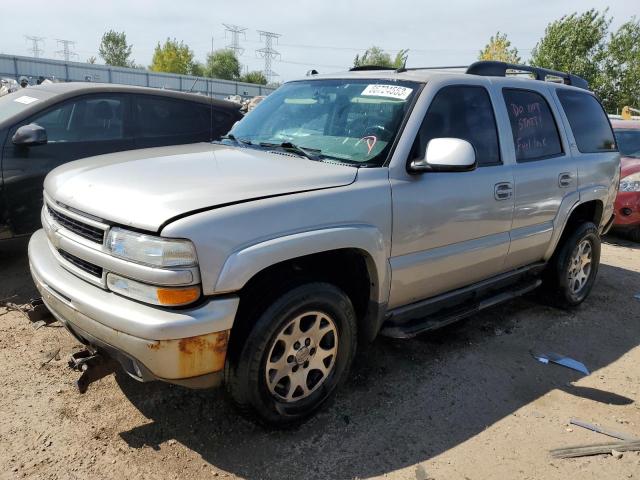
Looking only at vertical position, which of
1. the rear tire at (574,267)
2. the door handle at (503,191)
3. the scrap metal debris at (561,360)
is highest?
the door handle at (503,191)

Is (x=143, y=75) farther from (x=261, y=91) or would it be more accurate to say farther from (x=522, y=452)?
(x=522, y=452)

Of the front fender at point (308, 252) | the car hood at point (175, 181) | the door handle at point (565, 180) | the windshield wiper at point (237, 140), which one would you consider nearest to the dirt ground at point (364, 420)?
the front fender at point (308, 252)

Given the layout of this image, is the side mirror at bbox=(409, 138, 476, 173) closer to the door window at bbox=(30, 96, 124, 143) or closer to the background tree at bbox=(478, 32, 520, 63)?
the door window at bbox=(30, 96, 124, 143)

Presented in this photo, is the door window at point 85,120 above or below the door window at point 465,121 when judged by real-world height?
below

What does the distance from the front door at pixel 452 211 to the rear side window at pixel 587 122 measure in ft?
4.23

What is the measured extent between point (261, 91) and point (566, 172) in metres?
45.1

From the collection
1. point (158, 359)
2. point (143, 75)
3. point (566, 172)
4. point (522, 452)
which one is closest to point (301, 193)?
point (158, 359)

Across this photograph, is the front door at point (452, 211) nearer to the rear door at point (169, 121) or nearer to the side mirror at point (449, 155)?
the side mirror at point (449, 155)

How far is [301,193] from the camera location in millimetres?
2615

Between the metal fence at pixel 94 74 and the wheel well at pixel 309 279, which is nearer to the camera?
the wheel well at pixel 309 279

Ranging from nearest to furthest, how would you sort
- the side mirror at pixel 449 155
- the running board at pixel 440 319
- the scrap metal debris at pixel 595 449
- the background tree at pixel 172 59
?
the scrap metal debris at pixel 595 449
the side mirror at pixel 449 155
the running board at pixel 440 319
the background tree at pixel 172 59

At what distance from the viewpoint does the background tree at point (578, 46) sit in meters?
30.8

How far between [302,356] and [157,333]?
2.76 ft

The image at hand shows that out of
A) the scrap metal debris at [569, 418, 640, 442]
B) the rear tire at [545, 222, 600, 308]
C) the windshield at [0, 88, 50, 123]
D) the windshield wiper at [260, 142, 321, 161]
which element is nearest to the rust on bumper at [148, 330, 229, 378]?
the windshield wiper at [260, 142, 321, 161]
